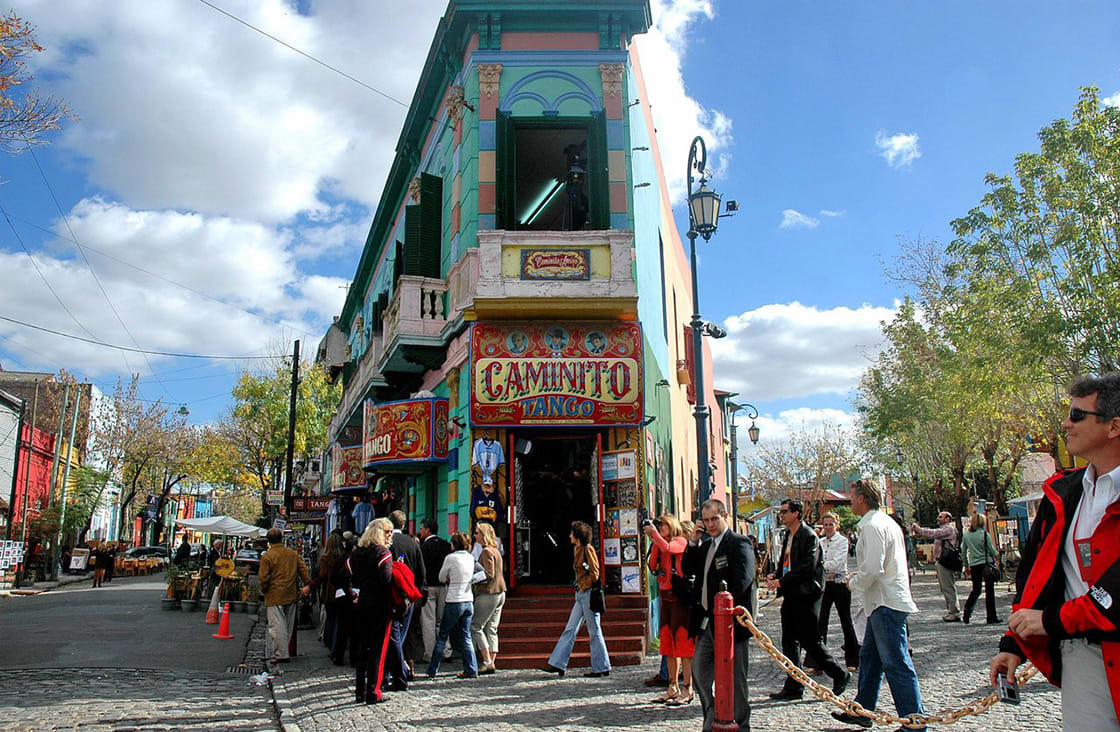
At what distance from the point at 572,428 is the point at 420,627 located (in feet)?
11.3

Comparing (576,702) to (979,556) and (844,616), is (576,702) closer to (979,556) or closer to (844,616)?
(844,616)

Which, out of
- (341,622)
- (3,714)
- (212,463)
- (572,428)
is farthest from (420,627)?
(212,463)

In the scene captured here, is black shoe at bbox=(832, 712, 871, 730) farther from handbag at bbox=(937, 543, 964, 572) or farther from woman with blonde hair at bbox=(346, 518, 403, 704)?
handbag at bbox=(937, 543, 964, 572)

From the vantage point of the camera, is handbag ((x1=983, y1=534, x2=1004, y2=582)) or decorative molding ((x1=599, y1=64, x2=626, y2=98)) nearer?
decorative molding ((x1=599, y1=64, x2=626, y2=98))

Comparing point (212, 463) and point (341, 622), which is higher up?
point (212, 463)

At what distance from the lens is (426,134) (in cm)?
1683

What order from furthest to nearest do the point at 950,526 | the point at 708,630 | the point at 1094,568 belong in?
the point at 950,526, the point at 708,630, the point at 1094,568

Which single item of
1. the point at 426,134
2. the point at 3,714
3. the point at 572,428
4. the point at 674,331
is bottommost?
the point at 3,714

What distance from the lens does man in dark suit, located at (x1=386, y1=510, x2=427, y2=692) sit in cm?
874

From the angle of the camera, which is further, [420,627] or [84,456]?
[84,456]

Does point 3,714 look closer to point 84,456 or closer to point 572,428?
point 572,428

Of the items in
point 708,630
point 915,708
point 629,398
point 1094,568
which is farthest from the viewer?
point 629,398

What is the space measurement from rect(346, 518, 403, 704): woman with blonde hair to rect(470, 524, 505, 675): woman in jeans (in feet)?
5.82

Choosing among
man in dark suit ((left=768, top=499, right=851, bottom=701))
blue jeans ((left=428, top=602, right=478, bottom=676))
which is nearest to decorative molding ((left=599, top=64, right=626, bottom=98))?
man in dark suit ((left=768, top=499, right=851, bottom=701))
